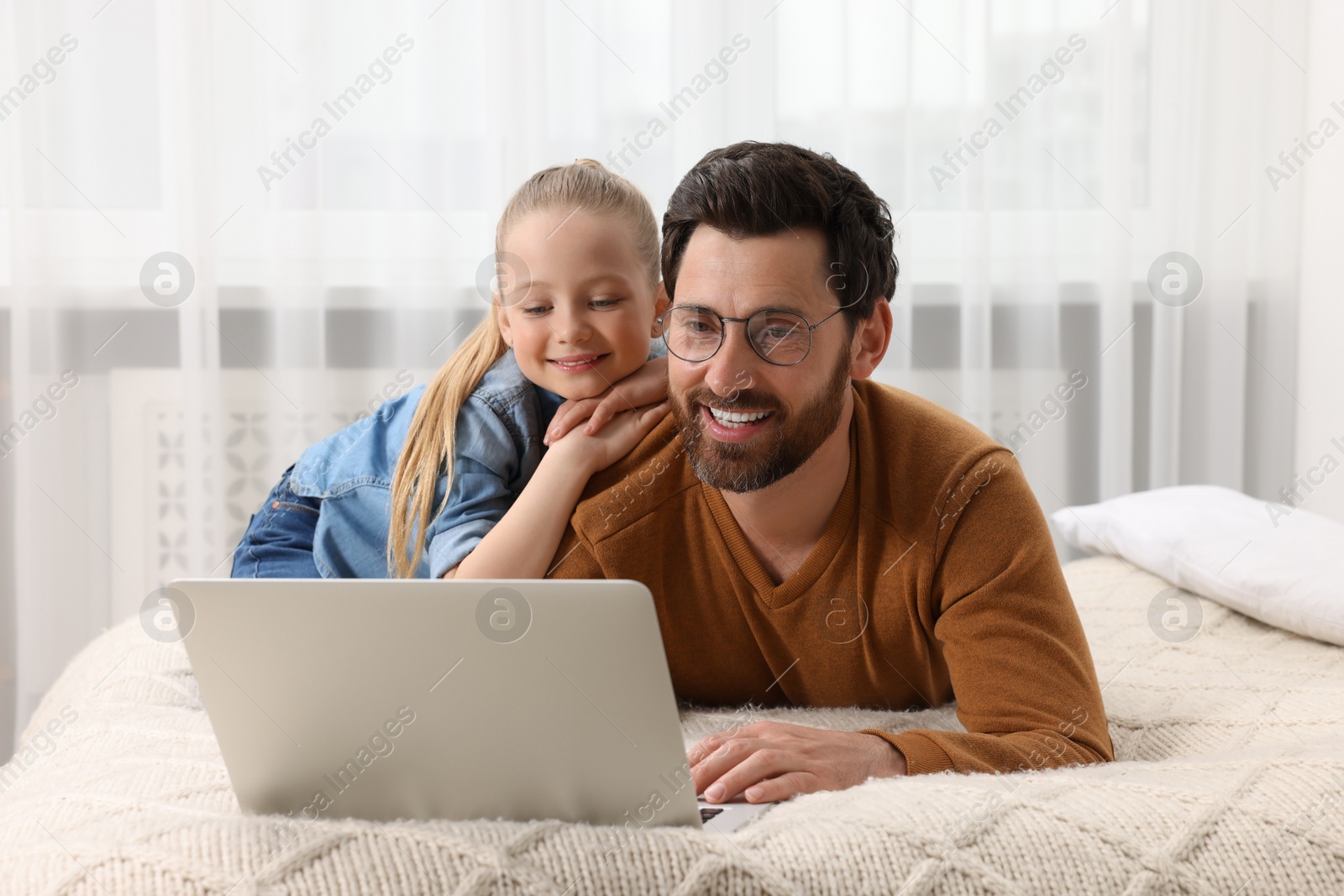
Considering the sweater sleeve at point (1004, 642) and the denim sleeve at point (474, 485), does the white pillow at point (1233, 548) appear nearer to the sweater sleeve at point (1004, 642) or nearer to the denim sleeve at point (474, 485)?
the sweater sleeve at point (1004, 642)

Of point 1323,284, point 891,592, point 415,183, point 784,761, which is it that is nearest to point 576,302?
point 891,592

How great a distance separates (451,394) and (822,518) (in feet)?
1.77

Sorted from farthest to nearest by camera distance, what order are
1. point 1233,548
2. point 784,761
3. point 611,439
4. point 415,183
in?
point 415,183
point 1233,548
point 611,439
point 784,761

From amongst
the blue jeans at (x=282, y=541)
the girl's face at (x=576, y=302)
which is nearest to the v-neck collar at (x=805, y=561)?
the girl's face at (x=576, y=302)

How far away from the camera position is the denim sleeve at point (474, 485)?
1.35m

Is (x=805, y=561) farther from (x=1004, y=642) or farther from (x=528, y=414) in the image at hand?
(x=528, y=414)

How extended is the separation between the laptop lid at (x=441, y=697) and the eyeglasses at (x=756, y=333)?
0.46 metres

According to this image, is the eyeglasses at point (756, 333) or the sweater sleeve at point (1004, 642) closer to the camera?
the sweater sleeve at point (1004, 642)

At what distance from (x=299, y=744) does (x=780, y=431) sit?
60 cm

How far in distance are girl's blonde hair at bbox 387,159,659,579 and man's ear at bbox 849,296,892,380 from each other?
12.7 inches

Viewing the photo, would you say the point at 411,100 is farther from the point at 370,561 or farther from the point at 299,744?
the point at 299,744

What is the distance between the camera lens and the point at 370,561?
5.03ft

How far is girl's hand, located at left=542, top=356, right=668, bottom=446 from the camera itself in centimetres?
139

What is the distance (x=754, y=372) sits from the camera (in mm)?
1187
